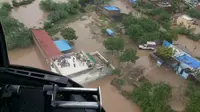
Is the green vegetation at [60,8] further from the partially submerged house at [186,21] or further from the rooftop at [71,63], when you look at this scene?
the partially submerged house at [186,21]

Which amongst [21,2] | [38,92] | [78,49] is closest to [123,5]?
[78,49]

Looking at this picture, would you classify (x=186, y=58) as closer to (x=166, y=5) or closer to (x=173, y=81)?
(x=173, y=81)

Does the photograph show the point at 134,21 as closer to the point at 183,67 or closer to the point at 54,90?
the point at 183,67

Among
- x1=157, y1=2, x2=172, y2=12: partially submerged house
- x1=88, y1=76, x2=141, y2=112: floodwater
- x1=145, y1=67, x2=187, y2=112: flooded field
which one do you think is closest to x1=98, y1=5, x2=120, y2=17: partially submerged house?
x1=157, y1=2, x2=172, y2=12: partially submerged house

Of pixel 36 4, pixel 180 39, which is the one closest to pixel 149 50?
pixel 180 39

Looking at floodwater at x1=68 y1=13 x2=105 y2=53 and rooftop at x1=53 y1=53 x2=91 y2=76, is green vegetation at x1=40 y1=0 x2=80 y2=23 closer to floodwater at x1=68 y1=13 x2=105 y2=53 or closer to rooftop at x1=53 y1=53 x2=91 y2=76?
floodwater at x1=68 y1=13 x2=105 y2=53

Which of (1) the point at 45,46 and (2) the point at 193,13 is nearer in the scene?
(1) the point at 45,46

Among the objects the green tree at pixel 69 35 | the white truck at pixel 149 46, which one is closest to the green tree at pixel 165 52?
the white truck at pixel 149 46
